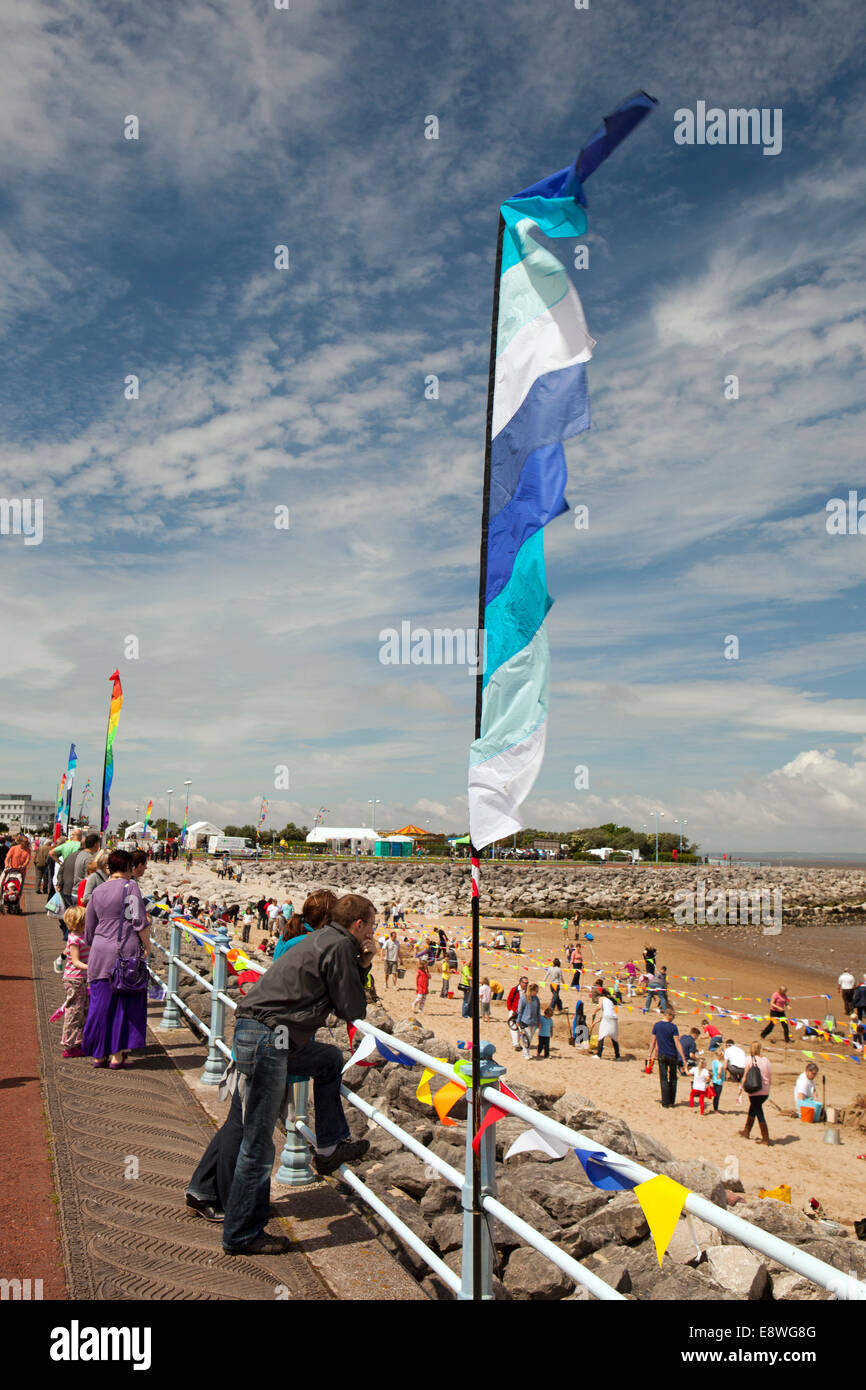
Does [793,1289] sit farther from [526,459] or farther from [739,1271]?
[526,459]

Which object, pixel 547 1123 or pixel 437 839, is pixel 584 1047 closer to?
pixel 547 1123

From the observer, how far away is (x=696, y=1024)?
78.8 feet

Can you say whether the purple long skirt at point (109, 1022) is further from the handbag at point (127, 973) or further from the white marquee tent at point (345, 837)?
the white marquee tent at point (345, 837)

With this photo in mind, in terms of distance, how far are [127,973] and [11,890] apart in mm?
14407

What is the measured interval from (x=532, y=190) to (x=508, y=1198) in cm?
592

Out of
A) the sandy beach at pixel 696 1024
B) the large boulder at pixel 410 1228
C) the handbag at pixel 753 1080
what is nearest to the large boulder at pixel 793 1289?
the large boulder at pixel 410 1228

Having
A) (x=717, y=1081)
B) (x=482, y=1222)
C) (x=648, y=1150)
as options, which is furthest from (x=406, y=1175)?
(x=717, y=1081)

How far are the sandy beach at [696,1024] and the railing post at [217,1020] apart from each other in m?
5.06

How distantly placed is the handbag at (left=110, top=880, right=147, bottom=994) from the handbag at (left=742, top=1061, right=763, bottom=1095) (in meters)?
10.9

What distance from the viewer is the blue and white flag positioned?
3.24 meters

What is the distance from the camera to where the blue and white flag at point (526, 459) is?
3244 mm

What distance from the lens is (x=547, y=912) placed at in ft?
193

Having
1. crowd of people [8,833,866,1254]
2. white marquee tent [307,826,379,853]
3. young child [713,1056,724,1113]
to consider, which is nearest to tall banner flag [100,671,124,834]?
crowd of people [8,833,866,1254]
